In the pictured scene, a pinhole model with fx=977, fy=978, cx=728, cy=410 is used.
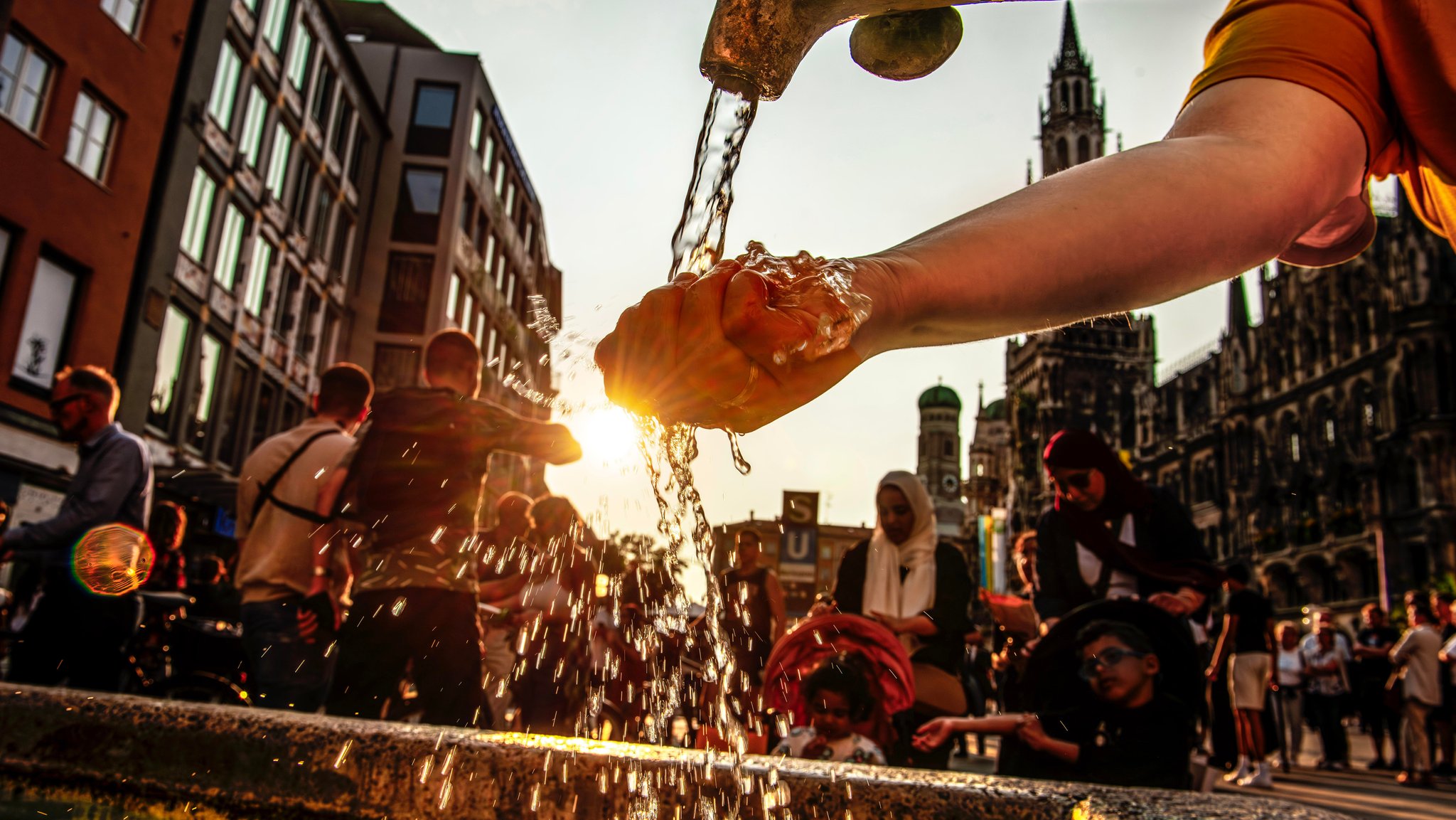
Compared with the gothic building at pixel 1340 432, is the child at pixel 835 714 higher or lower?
lower

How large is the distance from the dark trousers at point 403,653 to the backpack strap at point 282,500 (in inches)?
21.0

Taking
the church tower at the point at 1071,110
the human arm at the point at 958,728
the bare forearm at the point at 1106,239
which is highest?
the church tower at the point at 1071,110

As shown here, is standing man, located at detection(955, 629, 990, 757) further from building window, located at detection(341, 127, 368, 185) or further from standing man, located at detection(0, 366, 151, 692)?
building window, located at detection(341, 127, 368, 185)

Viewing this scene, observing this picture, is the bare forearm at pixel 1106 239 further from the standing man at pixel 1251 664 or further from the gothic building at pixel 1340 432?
the gothic building at pixel 1340 432

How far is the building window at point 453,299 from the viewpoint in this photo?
33.5 metres

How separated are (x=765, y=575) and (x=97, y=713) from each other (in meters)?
5.22

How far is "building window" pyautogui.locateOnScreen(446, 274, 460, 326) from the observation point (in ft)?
110

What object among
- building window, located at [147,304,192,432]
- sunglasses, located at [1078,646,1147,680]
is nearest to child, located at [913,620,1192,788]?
sunglasses, located at [1078,646,1147,680]

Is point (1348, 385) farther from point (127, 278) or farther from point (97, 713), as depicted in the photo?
point (97, 713)

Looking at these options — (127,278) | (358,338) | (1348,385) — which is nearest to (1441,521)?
(1348,385)

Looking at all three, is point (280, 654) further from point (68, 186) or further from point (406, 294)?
point (406, 294)

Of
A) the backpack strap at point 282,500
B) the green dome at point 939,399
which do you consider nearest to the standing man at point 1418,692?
the backpack strap at point 282,500

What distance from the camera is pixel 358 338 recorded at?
104 feet

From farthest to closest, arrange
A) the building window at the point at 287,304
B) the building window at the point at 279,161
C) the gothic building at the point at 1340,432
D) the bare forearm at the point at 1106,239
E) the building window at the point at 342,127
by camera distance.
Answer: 1. the gothic building at the point at 1340,432
2. the building window at the point at 342,127
3. the building window at the point at 287,304
4. the building window at the point at 279,161
5. the bare forearm at the point at 1106,239
